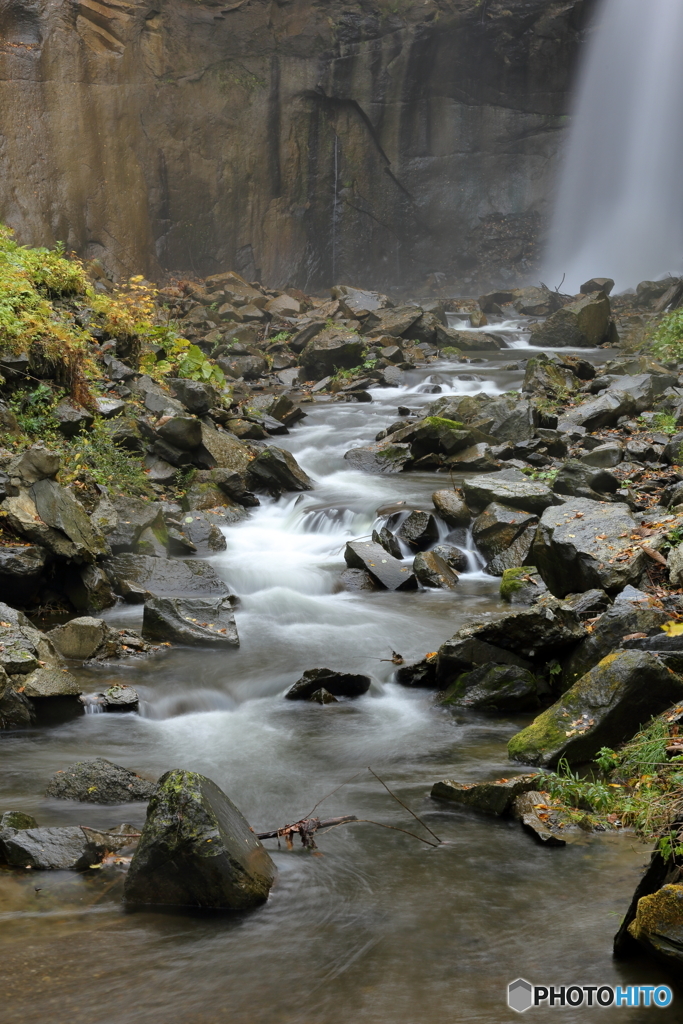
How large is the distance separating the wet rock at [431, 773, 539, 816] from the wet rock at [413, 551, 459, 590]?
4.07 m

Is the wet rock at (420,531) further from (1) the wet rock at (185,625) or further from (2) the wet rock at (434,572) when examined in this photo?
(1) the wet rock at (185,625)

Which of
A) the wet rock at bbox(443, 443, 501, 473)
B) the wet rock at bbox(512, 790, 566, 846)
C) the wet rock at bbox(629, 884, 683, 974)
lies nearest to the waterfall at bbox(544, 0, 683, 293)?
the wet rock at bbox(443, 443, 501, 473)

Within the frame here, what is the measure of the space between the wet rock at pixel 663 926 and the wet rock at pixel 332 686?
11.8 ft

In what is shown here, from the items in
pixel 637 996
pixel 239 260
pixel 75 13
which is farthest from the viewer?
pixel 239 260

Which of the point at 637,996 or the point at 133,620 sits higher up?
the point at 637,996

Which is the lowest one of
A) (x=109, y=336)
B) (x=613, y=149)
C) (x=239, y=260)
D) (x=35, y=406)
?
(x=35, y=406)

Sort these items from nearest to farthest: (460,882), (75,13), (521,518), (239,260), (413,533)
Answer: (460,882) → (521,518) → (413,533) → (75,13) → (239,260)

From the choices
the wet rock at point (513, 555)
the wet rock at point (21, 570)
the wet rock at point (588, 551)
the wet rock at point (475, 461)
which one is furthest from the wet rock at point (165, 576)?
the wet rock at point (475, 461)

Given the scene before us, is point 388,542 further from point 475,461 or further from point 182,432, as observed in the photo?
point 182,432

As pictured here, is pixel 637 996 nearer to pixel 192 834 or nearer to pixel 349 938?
pixel 349 938

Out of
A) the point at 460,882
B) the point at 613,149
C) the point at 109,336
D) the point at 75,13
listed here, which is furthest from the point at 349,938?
the point at 613,149

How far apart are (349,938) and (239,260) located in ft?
83.6

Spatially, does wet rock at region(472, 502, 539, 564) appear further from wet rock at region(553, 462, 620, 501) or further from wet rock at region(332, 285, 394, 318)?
wet rock at region(332, 285, 394, 318)

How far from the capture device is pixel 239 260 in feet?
87.0
